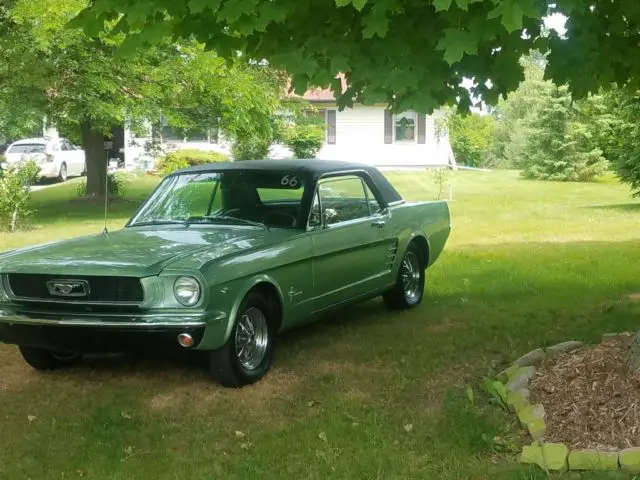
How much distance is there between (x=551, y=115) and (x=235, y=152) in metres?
12.9

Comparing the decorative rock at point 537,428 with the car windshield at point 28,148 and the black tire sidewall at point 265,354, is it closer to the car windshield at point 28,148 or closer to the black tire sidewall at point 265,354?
the black tire sidewall at point 265,354

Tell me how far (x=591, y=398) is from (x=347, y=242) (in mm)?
2775

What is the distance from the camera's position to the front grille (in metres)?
5.51

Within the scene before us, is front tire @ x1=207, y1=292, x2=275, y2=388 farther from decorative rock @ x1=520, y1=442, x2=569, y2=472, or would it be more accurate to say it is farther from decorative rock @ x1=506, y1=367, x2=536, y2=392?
decorative rock @ x1=520, y1=442, x2=569, y2=472

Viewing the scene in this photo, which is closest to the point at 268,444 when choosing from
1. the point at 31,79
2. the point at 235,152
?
the point at 31,79

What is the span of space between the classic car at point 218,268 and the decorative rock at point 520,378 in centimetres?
173

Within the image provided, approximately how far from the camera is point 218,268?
5.59 meters

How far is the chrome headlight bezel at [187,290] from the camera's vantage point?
5465mm

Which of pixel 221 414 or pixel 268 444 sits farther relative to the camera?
pixel 221 414

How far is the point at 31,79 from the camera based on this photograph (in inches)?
672

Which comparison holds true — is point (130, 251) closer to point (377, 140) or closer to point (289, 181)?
point (289, 181)

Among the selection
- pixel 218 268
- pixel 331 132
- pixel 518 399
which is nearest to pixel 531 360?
pixel 518 399

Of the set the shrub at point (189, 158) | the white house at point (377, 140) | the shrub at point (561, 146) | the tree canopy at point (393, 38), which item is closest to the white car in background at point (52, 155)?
the shrub at point (189, 158)

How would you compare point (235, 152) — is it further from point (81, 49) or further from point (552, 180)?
point (81, 49)
